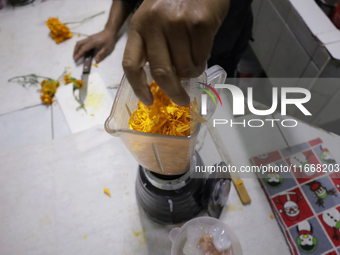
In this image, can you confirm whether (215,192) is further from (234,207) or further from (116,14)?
(116,14)

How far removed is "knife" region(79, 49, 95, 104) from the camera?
814mm

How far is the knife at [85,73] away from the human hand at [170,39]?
560 millimetres

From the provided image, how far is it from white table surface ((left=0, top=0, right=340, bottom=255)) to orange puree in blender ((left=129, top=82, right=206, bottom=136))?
0.30 meters

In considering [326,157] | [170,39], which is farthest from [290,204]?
[170,39]

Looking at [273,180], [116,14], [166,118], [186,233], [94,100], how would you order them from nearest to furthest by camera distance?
[166,118] → [186,233] → [273,180] → [94,100] → [116,14]

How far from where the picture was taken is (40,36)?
980 millimetres

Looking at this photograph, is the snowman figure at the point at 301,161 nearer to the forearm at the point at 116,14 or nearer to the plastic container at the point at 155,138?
the plastic container at the point at 155,138

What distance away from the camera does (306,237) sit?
1.80ft

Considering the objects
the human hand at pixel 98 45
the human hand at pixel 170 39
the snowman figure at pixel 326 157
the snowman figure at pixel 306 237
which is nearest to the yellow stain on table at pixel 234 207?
the snowman figure at pixel 306 237

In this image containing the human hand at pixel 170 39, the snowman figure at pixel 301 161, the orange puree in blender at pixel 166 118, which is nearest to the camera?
the human hand at pixel 170 39

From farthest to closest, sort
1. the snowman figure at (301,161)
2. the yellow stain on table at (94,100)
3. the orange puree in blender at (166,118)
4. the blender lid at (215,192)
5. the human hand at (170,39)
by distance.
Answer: the yellow stain on table at (94,100) < the snowman figure at (301,161) < the blender lid at (215,192) < the orange puree in blender at (166,118) < the human hand at (170,39)

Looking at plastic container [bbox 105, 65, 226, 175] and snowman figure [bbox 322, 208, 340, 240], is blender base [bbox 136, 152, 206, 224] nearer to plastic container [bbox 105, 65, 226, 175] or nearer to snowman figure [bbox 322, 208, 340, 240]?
plastic container [bbox 105, 65, 226, 175]

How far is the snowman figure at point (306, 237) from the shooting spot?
542mm

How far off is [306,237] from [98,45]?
87cm
